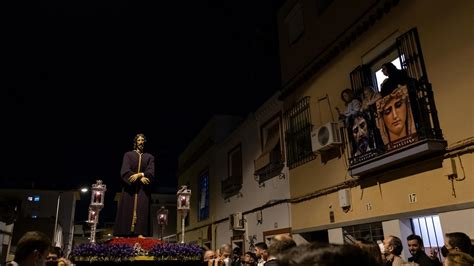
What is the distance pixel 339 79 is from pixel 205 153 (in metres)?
11.5

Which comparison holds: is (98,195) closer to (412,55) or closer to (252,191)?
(412,55)

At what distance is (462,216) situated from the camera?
568 cm

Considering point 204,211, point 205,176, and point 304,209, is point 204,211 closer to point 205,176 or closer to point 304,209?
point 205,176

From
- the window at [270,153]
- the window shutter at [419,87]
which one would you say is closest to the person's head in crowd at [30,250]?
the window shutter at [419,87]

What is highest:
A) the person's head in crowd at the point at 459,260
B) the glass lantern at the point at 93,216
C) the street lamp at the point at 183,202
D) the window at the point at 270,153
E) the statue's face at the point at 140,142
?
the window at the point at 270,153

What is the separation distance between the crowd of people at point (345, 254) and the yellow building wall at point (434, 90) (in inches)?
43.2

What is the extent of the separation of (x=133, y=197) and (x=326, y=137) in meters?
4.41

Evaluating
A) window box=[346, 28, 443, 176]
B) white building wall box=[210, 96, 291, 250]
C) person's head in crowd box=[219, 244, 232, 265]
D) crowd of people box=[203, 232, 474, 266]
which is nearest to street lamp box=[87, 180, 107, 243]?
crowd of people box=[203, 232, 474, 266]

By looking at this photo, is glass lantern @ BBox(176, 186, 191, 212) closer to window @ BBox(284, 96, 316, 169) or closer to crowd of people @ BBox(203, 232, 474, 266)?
crowd of people @ BBox(203, 232, 474, 266)

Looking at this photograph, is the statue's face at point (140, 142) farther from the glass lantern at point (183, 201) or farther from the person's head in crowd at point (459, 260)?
the person's head in crowd at point (459, 260)

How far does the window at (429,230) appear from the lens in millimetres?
6621

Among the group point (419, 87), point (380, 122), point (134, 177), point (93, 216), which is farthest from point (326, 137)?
point (93, 216)

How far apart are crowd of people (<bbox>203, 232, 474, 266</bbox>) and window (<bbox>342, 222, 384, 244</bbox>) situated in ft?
4.46

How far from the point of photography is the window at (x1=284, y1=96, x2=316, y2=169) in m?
10.1
